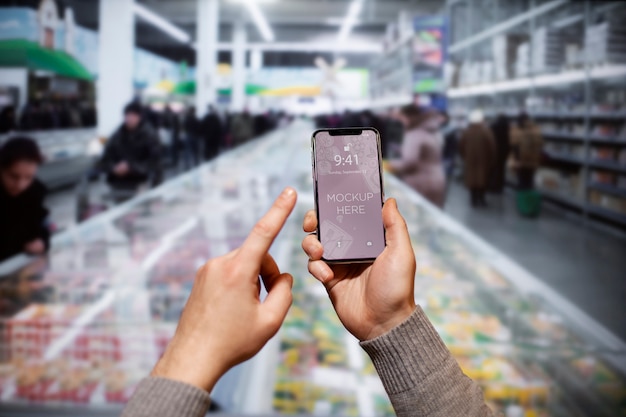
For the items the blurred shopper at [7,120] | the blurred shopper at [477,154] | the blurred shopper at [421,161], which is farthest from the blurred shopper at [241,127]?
the blurred shopper at [477,154]

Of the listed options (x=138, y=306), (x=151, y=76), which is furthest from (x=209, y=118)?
(x=138, y=306)

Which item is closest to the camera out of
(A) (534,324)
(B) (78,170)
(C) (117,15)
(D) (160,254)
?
(A) (534,324)

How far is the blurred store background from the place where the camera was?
2295 mm

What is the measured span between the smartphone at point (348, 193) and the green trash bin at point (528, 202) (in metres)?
6.60

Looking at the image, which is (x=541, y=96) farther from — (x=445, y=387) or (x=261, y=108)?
(x=445, y=387)

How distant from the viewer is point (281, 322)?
0.70m

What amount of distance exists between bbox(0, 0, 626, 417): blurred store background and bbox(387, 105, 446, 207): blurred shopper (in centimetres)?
2

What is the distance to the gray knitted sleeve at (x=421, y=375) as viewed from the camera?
729 millimetres

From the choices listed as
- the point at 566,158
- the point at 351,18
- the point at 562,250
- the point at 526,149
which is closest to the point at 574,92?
the point at 566,158

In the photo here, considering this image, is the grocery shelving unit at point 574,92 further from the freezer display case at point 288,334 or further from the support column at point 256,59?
the freezer display case at point 288,334

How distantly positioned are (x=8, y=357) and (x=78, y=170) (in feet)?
13.6

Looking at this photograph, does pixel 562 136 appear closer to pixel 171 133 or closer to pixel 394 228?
pixel 171 133

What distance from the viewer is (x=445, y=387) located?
2.42 ft

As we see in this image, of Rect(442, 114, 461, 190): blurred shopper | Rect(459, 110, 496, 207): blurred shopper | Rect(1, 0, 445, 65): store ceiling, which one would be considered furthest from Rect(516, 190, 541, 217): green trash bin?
Rect(1, 0, 445, 65): store ceiling
